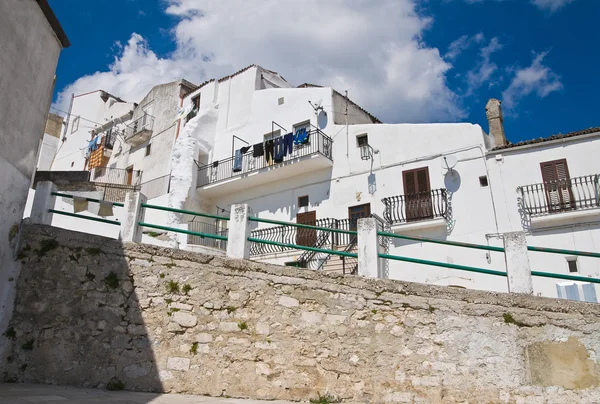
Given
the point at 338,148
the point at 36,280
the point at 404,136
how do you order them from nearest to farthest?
the point at 36,280, the point at 404,136, the point at 338,148

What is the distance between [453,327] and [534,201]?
10.7 meters

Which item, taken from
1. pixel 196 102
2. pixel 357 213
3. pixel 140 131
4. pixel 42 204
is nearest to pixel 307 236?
pixel 357 213

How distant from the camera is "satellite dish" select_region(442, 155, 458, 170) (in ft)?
60.0

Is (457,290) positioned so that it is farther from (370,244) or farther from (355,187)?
(355,187)

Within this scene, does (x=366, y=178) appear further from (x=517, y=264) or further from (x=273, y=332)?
(x=273, y=332)

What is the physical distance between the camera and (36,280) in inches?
324

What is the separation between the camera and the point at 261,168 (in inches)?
900

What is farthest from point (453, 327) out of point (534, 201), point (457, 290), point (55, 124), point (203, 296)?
point (55, 124)

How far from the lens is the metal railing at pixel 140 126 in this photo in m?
30.8

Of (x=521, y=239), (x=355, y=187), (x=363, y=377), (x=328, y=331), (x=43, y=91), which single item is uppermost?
(x=355, y=187)

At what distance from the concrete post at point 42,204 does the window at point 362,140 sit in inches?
567

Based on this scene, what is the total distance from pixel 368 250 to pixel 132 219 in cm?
438

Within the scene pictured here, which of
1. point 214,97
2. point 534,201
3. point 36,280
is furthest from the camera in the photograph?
point 214,97

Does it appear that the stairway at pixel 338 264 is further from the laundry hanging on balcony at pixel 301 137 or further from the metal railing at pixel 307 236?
the laundry hanging on balcony at pixel 301 137
